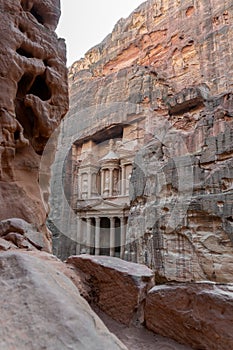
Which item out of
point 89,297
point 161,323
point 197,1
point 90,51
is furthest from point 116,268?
point 90,51

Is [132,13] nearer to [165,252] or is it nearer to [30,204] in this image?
[165,252]

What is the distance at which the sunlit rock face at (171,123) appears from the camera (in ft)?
40.1

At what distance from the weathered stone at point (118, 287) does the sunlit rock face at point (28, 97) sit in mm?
1341

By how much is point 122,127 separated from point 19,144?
20650 millimetres

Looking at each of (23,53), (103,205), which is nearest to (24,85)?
(23,53)

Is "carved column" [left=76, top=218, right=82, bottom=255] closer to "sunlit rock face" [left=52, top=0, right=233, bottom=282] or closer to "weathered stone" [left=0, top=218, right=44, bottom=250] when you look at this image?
"sunlit rock face" [left=52, top=0, right=233, bottom=282]

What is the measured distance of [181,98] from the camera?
17703 millimetres

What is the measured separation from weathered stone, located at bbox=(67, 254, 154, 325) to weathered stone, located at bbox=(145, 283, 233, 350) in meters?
0.11

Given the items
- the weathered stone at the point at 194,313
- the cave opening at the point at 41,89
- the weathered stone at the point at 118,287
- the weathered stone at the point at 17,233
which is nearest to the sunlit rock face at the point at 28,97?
the cave opening at the point at 41,89

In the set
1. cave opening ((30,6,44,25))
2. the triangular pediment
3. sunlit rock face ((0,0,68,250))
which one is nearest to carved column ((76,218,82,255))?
the triangular pediment

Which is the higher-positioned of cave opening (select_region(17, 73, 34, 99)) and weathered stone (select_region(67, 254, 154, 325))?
cave opening (select_region(17, 73, 34, 99))

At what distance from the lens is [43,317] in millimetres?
1253

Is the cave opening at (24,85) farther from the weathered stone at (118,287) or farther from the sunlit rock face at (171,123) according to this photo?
the sunlit rock face at (171,123)

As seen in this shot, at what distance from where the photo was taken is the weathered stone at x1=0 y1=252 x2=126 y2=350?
112 cm
